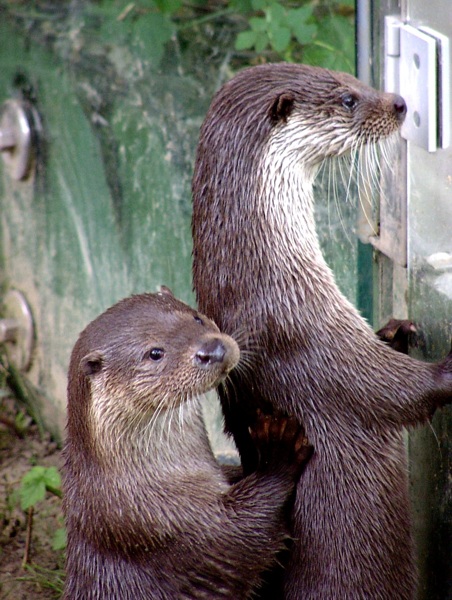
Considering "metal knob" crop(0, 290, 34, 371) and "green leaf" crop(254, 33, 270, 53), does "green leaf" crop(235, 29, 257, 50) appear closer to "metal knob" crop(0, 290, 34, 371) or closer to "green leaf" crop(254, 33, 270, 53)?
"green leaf" crop(254, 33, 270, 53)

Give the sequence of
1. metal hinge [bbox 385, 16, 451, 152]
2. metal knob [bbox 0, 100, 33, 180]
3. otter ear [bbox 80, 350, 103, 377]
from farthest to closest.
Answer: metal knob [bbox 0, 100, 33, 180], otter ear [bbox 80, 350, 103, 377], metal hinge [bbox 385, 16, 451, 152]

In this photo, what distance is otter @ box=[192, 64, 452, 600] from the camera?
2.61 meters

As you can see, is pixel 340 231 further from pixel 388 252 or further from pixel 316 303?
pixel 316 303

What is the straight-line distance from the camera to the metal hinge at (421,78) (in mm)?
2467

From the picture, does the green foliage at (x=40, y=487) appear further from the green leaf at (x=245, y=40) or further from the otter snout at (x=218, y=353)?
the green leaf at (x=245, y=40)

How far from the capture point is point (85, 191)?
449 centimetres

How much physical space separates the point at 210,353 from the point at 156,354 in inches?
6.0

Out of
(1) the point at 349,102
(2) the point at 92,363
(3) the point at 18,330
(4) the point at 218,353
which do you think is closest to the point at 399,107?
(1) the point at 349,102

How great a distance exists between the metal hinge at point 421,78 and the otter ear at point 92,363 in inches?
35.7

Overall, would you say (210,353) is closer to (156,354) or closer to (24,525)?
(156,354)

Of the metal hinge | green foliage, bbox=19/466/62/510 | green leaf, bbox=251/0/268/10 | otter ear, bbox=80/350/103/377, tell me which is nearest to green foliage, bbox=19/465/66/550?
green foliage, bbox=19/466/62/510

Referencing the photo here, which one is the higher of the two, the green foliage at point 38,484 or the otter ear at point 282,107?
the otter ear at point 282,107

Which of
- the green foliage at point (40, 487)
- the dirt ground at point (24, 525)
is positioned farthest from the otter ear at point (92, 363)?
the dirt ground at point (24, 525)

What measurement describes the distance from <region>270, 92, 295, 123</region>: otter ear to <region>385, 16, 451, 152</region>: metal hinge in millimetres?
285
